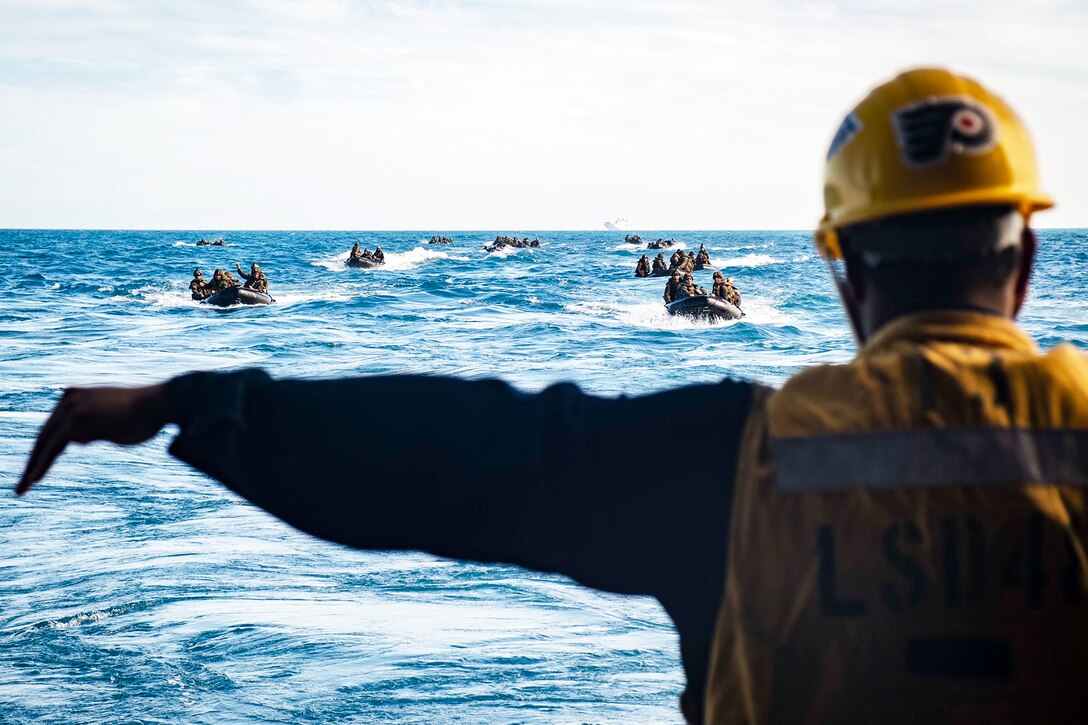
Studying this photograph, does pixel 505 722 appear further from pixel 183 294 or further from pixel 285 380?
pixel 183 294

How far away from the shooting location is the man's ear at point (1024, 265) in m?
1.34

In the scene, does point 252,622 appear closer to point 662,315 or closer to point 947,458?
point 947,458

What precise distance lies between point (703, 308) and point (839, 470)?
2393 cm

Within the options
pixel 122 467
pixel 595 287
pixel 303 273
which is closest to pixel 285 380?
pixel 122 467

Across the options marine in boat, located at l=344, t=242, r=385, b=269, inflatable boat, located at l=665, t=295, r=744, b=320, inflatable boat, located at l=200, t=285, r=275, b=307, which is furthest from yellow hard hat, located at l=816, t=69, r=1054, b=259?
marine in boat, located at l=344, t=242, r=385, b=269

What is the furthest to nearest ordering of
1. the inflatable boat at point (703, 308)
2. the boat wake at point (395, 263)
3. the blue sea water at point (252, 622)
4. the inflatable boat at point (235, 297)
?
the boat wake at point (395, 263) < the inflatable boat at point (235, 297) < the inflatable boat at point (703, 308) < the blue sea water at point (252, 622)

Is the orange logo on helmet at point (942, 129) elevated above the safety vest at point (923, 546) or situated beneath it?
elevated above

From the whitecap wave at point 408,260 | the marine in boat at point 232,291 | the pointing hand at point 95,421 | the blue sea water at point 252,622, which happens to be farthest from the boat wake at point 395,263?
the pointing hand at point 95,421

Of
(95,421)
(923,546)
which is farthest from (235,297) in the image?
(923,546)

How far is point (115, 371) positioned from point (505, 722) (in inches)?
529

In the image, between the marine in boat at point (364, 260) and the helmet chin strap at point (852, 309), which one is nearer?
the helmet chin strap at point (852, 309)

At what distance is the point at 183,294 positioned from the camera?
114 ft

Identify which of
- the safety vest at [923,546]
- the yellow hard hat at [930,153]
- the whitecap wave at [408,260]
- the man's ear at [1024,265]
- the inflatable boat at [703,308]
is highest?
the yellow hard hat at [930,153]

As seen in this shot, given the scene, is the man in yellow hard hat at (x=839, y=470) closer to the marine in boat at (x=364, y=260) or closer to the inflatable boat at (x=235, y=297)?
the inflatable boat at (x=235, y=297)
